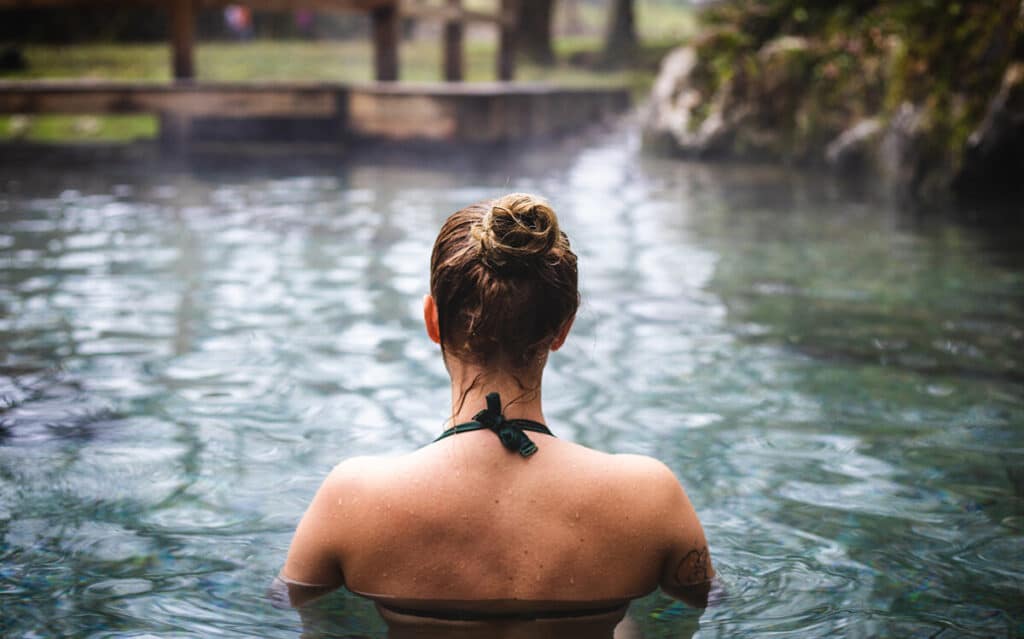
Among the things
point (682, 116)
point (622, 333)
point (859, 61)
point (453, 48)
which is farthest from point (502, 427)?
point (453, 48)

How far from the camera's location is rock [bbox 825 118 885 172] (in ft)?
40.4

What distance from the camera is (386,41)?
531 inches

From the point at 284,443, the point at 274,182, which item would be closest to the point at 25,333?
the point at 284,443

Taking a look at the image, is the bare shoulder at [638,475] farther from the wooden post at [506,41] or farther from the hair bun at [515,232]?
the wooden post at [506,41]

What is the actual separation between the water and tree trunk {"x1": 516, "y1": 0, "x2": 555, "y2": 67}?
70.8 feet

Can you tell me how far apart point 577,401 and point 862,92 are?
9.49 m

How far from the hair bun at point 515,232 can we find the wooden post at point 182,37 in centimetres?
1117

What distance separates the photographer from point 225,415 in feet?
14.7

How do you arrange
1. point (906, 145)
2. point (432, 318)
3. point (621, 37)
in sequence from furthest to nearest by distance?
point (621, 37) < point (906, 145) < point (432, 318)

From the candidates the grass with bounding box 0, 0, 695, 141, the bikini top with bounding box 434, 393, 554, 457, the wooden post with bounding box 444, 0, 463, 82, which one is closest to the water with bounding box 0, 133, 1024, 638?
the bikini top with bounding box 434, 393, 554, 457

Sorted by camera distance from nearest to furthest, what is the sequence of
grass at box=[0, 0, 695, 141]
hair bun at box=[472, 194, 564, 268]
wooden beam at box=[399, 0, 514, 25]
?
hair bun at box=[472, 194, 564, 268], wooden beam at box=[399, 0, 514, 25], grass at box=[0, 0, 695, 141]

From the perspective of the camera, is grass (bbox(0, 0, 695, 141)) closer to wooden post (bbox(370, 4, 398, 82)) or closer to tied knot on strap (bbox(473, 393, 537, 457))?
wooden post (bbox(370, 4, 398, 82))

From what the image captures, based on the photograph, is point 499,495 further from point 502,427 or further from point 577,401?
point 577,401

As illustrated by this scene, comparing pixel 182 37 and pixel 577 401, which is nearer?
pixel 577 401
